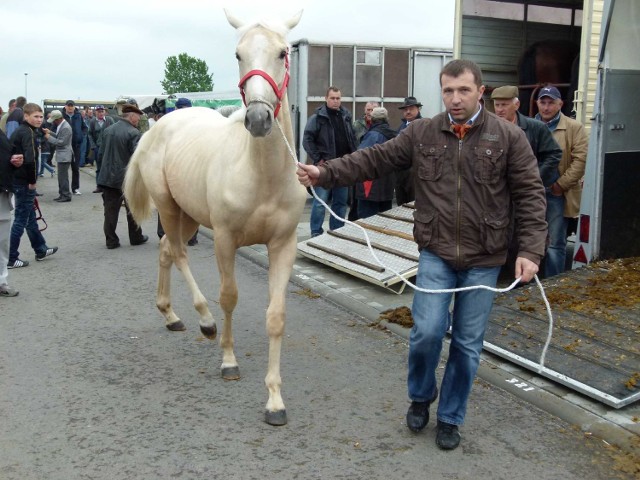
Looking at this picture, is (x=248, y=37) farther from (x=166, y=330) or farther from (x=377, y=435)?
(x=166, y=330)

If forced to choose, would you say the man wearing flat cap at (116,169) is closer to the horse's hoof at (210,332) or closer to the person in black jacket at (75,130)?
the horse's hoof at (210,332)

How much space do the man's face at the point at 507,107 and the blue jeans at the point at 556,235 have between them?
3.25ft

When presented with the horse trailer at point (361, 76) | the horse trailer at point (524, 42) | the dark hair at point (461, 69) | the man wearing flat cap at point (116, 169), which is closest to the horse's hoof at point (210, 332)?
the dark hair at point (461, 69)

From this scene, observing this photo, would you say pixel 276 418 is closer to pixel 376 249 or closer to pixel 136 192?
pixel 136 192

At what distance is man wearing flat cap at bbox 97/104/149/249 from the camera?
9867 millimetres

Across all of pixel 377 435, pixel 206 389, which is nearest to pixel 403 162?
pixel 377 435

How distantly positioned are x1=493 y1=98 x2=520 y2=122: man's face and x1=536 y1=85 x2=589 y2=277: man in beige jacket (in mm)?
695

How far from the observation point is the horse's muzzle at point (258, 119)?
11.2ft

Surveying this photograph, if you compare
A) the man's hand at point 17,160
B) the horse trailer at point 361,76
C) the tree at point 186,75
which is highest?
the tree at point 186,75

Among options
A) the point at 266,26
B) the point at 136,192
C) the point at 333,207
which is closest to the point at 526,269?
the point at 266,26

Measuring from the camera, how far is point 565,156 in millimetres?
6566

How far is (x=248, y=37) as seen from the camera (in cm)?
368

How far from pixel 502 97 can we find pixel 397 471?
12.0ft

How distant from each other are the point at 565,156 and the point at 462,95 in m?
3.57
